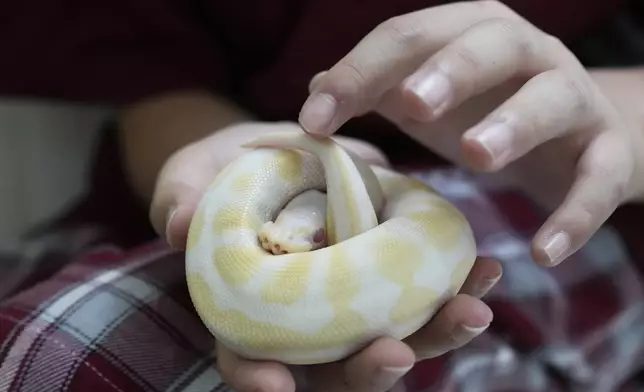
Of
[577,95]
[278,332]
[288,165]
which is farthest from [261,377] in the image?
[577,95]

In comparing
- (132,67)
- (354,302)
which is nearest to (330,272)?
(354,302)

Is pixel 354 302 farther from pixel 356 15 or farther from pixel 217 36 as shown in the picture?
pixel 217 36

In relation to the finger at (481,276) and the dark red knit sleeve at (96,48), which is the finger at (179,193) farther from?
the dark red knit sleeve at (96,48)

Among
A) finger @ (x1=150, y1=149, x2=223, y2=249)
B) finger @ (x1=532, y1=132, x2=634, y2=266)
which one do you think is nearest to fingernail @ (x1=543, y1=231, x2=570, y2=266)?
finger @ (x1=532, y1=132, x2=634, y2=266)

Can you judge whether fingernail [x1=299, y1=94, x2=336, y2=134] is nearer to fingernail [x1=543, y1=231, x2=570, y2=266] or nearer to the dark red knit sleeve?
fingernail [x1=543, y1=231, x2=570, y2=266]

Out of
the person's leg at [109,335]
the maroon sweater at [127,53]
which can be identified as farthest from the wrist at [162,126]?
the person's leg at [109,335]

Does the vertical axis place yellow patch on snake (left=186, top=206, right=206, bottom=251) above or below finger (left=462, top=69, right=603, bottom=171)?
below
